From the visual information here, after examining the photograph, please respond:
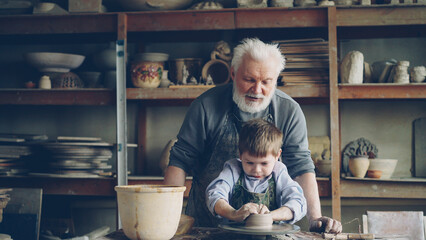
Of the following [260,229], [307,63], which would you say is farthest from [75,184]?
[260,229]

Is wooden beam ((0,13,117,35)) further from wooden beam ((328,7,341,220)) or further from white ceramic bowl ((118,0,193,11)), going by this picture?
wooden beam ((328,7,341,220))

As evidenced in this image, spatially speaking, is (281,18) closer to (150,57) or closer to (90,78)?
(150,57)

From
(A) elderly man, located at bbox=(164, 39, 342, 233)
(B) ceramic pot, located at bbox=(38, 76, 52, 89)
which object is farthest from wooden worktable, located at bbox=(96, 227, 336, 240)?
(B) ceramic pot, located at bbox=(38, 76, 52, 89)

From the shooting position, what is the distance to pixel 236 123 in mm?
2207

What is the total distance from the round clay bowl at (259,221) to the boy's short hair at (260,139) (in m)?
A: 0.34

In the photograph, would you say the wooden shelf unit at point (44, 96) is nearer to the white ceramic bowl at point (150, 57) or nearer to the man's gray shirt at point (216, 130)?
the white ceramic bowl at point (150, 57)

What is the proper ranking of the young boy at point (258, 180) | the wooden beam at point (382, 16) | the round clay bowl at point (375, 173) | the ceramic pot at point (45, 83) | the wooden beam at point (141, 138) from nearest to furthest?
the young boy at point (258, 180)
the wooden beam at point (382, 16)
the round clay bowl at point (375, 173)
the ceramic pot at point (45, 83)
the wooden beam at point (141, 138)

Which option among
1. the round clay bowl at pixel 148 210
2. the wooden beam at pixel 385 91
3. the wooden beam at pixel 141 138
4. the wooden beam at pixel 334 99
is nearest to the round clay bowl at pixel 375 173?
the wooden beam at pixel 334 99

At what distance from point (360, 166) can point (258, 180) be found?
78.0 inches

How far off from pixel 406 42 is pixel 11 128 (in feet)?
11.9

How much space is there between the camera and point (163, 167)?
3789 millimetres

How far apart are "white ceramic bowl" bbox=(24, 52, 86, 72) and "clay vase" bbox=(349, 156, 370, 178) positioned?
2.37 m

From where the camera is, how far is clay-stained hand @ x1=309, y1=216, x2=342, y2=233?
1.60m

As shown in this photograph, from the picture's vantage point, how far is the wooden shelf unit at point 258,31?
3424 mm
